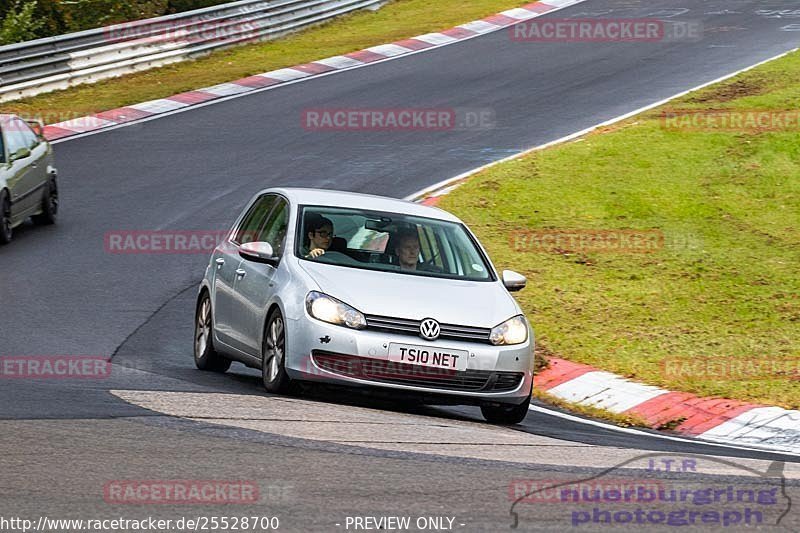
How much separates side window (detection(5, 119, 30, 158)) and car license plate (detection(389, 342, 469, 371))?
9578 mm

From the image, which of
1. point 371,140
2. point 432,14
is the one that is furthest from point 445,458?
point 432,14

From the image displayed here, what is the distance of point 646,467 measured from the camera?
767 cm

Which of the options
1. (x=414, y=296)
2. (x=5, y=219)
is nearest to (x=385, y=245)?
(x=414, y=296)

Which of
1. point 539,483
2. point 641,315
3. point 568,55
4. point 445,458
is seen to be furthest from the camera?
point 568,55

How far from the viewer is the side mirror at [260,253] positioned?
33.1 feet

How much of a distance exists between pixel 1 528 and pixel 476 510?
2.14m

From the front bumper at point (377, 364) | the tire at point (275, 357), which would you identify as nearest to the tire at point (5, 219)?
the tire at point (275, 357)

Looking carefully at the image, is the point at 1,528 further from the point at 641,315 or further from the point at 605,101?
the point at 605,101

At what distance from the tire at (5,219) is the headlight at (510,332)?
8641 mm

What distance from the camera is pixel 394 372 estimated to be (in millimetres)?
9164

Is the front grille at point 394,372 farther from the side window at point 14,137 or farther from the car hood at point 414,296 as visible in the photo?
the side window at point 14,137

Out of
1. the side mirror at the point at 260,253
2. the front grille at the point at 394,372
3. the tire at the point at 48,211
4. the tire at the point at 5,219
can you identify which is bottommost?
the tire at the point at 48,211

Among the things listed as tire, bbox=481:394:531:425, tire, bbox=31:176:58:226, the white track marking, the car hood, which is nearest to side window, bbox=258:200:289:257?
the car hood

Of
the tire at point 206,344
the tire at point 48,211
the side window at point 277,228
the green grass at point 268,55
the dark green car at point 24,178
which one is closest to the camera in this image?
the side window at point 277,228
